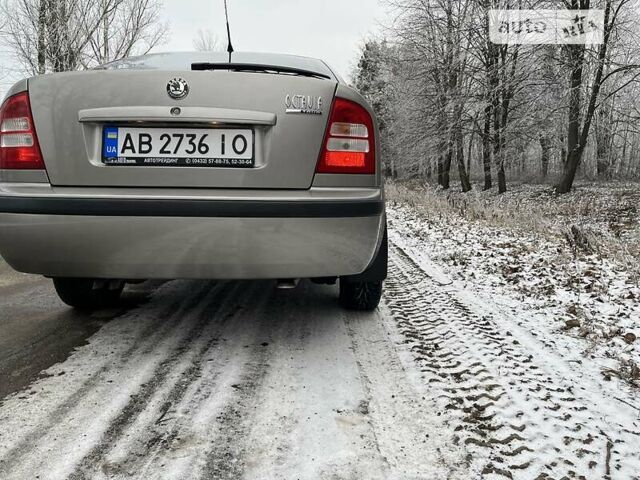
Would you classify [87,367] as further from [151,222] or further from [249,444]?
[249,444]

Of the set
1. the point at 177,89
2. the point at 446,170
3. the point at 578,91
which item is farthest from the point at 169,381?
the point at 446,170

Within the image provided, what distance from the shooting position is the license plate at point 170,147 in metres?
1.96

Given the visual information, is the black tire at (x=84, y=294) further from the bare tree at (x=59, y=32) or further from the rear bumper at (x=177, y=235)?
the bare tree at (x=59, y=32)

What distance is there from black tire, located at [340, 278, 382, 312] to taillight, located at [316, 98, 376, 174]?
95 centimetres

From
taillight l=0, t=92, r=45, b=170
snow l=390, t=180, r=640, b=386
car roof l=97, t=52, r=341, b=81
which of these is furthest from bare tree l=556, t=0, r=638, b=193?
taillight l=0, t=92, r=45, b=170

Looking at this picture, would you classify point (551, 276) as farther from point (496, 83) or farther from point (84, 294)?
point (496, 83)

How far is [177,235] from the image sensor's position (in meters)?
1.95

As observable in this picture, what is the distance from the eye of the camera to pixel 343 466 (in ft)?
4.72

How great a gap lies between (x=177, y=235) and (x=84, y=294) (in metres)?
1.37

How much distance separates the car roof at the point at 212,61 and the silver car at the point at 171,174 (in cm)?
29

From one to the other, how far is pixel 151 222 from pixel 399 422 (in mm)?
1284

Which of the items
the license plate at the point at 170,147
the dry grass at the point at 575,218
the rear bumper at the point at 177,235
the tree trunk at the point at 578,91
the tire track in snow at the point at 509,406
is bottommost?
the dry grass at the point at 575,218

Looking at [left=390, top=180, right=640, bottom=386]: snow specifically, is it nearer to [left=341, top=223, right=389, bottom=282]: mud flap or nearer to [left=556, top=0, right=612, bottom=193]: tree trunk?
[left=341, top=223, right=389, bottom=282]: mud flap

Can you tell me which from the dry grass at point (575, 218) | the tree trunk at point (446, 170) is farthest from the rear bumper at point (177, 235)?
the tree trunk at point (446, 170)
